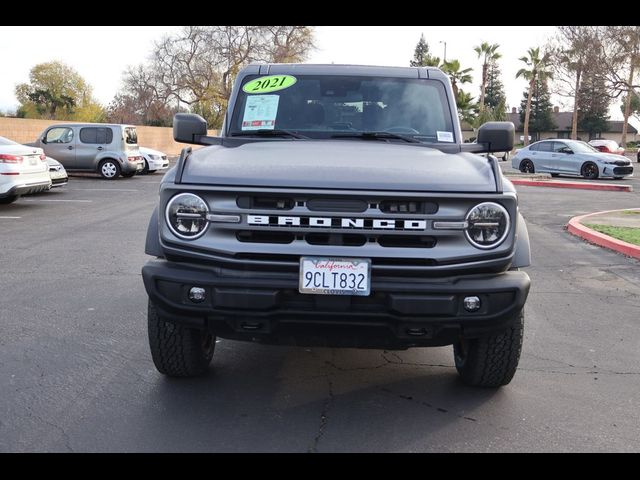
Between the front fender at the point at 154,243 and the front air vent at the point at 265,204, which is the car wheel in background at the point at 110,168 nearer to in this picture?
the front fender at the point at 154,243

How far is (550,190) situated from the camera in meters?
19.6

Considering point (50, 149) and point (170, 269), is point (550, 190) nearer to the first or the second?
point (50, 149)

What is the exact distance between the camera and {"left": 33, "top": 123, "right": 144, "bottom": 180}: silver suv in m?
21.1

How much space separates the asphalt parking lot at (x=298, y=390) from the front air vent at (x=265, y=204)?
113 centimetres

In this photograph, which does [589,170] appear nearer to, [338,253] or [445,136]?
[445,136]

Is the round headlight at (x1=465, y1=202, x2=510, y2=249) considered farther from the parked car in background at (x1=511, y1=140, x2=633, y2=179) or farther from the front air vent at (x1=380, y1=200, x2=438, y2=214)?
the parked car in background at (x1=511, y1=140, x2=633, y2=179)

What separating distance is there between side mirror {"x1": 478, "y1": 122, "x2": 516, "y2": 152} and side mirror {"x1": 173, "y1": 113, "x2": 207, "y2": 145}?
1.98m

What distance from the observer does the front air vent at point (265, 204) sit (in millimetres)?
3424

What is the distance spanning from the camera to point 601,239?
9.93m

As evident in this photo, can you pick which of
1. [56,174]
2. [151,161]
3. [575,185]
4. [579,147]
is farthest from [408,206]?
[579,147]

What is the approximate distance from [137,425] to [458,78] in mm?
59519

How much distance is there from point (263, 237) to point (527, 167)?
80.5ft

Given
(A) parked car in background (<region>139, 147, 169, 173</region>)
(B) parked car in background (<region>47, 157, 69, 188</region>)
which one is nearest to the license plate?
(B) parked car in background (<region>47, 157, 69, 188</region>)
